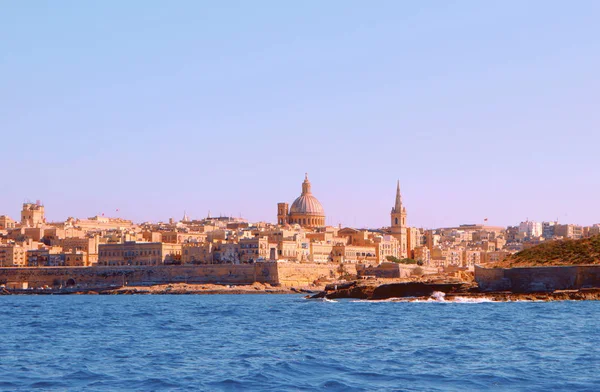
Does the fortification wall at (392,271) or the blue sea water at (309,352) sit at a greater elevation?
the fortification wall at (392,271)

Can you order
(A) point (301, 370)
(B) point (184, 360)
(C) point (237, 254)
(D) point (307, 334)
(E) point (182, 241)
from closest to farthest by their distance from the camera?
1. (A) point (301, 370)
2. (B) point (184, 360)
3. (D) point (307, 334)
4. (C) point (237, 254)
5. (E) point (182, 241)

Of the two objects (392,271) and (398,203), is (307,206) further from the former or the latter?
(392,271)

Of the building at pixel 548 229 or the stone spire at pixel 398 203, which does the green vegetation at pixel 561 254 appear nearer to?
the stone spire at pixel 398 203

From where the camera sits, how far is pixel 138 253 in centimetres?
10600

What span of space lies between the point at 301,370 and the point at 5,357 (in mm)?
7982

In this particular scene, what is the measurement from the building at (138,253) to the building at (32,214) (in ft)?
152

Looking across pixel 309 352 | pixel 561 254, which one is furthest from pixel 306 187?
pixel 309 352

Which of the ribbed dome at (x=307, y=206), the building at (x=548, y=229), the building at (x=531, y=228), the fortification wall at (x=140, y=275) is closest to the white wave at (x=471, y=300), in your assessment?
the fortification wall at (x=140, y=275)

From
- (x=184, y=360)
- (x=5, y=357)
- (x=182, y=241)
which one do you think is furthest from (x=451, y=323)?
(x=182, y=241)

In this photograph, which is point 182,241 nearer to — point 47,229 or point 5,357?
point 47,229

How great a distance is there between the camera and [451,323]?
3647 centimetres

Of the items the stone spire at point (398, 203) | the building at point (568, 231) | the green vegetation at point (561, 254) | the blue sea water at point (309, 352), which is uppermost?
the stone spire at point (398, 203)

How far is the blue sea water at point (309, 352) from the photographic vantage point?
21.3 metres

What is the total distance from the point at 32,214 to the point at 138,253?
177 ft
